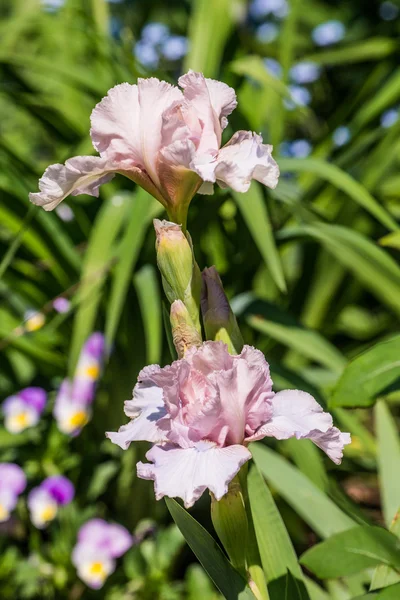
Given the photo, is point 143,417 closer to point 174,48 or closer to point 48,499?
point 48,499

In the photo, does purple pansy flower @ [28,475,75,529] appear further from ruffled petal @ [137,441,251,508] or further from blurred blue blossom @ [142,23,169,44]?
blurred blue blossom @ [142,23,169,44]

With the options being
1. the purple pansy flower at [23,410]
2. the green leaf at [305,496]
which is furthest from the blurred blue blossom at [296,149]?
the green leaf at [305,496]

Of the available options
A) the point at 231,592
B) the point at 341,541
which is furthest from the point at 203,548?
the point at 341,541

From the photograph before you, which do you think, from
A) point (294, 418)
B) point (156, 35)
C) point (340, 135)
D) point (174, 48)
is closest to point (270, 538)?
point (294, 418)

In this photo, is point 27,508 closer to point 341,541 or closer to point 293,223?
point 293,223

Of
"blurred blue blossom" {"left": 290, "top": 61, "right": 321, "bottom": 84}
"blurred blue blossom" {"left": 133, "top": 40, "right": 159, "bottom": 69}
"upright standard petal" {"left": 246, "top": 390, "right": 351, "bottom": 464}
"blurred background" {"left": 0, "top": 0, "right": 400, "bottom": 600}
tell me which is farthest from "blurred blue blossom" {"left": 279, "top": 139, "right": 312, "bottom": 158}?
Result: "upright standard petal" {"left": 246, "top": 390, "right": 351, "bottom": 464}
